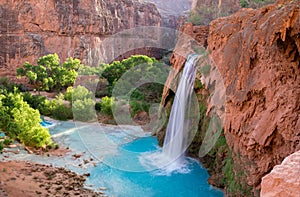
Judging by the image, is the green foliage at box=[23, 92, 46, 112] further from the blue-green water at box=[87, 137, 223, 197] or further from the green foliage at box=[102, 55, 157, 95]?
the blue-green water at box=[87, 137, 223, 197]

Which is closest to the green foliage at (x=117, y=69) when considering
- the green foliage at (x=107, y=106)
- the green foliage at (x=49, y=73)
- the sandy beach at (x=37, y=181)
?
the green foliage at (x=49, y=73)

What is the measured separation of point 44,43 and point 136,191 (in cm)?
2329

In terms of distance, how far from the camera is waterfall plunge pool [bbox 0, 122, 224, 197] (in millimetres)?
9367

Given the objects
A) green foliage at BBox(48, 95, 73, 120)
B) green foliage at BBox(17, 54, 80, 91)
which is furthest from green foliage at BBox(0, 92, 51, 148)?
green foliage at BBox(17, 54, 80, 91)

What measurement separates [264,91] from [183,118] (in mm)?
6239

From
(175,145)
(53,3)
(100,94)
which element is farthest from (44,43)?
(175,145)

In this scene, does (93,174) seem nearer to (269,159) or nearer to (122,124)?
(269,159)

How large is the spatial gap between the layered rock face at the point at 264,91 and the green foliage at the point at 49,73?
18346 millimetres

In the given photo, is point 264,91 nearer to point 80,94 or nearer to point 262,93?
point 262,93

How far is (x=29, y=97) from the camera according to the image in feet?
66.5

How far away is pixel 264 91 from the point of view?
20.0ft

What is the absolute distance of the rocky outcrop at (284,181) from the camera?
1705mm

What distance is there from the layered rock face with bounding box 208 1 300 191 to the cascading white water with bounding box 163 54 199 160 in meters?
4.16

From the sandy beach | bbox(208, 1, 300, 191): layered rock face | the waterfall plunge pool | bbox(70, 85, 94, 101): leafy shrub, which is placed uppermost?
bbox(208, 1, 300, 191): layered rock face
